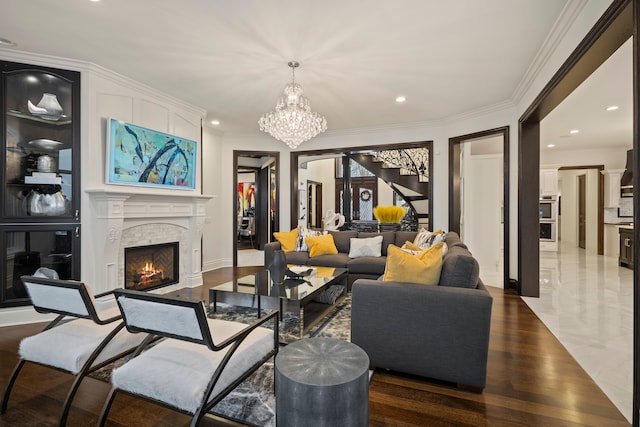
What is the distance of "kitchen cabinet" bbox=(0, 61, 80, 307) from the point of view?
3175 mm

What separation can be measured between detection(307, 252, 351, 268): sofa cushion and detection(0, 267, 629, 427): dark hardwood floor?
2366 mm

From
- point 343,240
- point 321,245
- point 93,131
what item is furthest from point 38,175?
point 343,240

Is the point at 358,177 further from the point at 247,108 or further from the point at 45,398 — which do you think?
the point at 45,398

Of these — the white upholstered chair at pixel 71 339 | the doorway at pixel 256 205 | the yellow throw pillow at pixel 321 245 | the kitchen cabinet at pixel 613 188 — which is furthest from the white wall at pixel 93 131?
the kitchen cabinet at pixel 613 188

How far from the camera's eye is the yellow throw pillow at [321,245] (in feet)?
16.3

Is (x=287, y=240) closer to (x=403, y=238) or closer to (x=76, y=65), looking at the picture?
(x=403, y=238)

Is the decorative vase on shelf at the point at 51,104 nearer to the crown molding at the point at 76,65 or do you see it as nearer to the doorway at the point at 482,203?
the crown molding at the point at 76,65

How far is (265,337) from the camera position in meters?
1.89

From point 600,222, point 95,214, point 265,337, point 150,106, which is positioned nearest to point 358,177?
point 600,222

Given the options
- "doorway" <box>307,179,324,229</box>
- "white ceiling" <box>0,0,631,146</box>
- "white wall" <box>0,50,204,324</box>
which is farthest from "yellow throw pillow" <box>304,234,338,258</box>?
"doorway" <box>307,179,324,229</box>

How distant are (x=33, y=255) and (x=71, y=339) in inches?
84.5

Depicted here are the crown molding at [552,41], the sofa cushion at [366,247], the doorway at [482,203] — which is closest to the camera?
the crown molding at [552,41]

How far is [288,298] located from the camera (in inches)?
110

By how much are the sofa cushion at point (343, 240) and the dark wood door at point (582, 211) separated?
8087 millimetres
